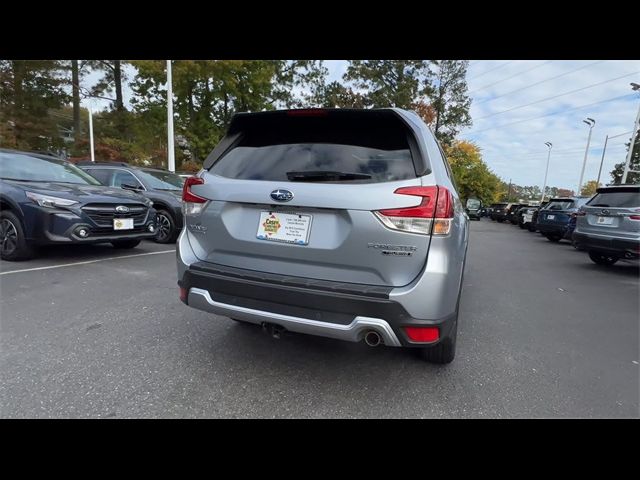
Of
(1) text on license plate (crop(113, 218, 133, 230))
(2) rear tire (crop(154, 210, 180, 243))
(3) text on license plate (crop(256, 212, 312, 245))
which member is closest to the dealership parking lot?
(3) text on license plate (crop(256, 212, 312, 245))

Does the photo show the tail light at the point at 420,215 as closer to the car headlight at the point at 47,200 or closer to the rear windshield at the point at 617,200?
the car headlight at the point at 47,200

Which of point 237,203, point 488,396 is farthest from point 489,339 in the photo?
point 237,203

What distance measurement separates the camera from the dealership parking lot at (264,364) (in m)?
2.16

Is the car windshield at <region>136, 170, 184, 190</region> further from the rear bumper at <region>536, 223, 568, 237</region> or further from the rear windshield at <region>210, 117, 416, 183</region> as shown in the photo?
the rear bumper at <region>536, 223, 568, 237</region>

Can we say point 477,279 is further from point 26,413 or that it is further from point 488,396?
point 26,413

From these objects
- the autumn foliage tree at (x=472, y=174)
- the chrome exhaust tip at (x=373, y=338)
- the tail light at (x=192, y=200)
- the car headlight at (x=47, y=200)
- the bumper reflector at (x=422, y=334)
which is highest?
the autumn foliage tree at (x=472, y=174)

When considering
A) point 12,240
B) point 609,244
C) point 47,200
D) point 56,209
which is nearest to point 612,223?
point 609,244

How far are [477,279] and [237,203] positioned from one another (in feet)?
16.3

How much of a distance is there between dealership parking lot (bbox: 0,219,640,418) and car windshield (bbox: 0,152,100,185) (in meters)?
1.82

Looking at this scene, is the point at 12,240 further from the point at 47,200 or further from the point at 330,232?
the point at 330,232

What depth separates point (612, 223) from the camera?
6.48 m

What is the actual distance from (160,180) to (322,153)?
6.95 meters

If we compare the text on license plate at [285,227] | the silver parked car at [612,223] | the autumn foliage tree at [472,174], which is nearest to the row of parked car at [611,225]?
the silver parked car at [612,223]
